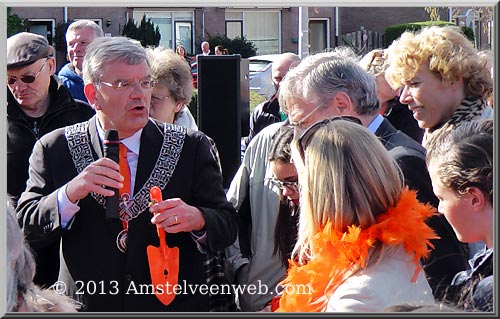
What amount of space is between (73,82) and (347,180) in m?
2.05

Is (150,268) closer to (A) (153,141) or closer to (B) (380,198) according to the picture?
(A) (153,141)

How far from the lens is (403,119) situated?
3986mm

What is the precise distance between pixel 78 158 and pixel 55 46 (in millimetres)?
1148

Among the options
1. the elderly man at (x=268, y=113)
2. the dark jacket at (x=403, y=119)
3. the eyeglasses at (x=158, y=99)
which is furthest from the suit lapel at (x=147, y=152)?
the elderly man at (x=268, y=113)

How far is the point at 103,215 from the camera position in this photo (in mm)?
3004

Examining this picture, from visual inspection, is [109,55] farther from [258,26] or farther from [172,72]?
[172,72]

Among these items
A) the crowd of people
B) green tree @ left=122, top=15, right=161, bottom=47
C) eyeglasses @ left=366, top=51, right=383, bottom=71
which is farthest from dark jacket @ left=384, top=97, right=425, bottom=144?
green tree @ left=122, top=15, right=161, bottom=47

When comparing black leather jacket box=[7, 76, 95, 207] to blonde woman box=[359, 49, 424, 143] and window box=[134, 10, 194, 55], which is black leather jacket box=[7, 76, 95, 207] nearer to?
window box=[134, 10, 194, 55]

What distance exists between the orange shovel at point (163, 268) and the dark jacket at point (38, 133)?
39 cm

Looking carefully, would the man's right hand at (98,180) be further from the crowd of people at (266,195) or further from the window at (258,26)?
the window at (258,26)

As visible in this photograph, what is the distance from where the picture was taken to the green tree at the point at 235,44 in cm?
375

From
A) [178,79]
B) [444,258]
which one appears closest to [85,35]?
[178,79]

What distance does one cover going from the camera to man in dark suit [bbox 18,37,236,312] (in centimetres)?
300

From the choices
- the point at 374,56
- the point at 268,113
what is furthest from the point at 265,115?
the point at 374,56
